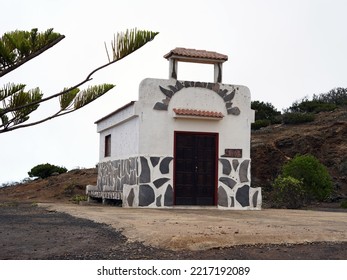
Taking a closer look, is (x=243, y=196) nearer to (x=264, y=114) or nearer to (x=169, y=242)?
(x=169, y=242)

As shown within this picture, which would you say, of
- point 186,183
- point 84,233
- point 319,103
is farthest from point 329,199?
point 84,233

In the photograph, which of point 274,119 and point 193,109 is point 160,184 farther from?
point 274,119

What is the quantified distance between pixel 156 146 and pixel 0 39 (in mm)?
8088

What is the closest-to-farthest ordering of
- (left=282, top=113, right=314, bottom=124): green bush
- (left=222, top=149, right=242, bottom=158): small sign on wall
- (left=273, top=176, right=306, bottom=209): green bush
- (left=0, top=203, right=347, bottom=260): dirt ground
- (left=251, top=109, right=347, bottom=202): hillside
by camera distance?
1. (left=0, top=203, right=347, bottom=260): dirt ground
2. (left=222, top=149, right=242, bottom=158): small sign on wall
3. (left=273, top=176, right=306, bottom=209): green bush
4. (left=251, top=109, right=347, bottom=202): hillside
5. (left=282, top=113, right=314, bottom=124): green bush

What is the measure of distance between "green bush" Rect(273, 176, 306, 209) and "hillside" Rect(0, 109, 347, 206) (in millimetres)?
7447

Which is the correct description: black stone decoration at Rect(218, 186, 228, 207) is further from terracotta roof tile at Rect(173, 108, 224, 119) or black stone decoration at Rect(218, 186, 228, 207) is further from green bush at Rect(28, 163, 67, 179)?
green bush at Rect(28, 163, 67, 179)

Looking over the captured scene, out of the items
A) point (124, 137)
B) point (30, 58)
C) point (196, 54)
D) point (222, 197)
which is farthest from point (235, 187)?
point (30, 58)

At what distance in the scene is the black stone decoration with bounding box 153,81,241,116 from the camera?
16.3 m

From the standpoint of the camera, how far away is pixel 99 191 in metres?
19.7

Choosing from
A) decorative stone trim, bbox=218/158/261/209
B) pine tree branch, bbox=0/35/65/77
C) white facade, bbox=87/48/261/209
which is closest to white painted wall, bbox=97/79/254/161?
white facade, bbox=87/48/261/209

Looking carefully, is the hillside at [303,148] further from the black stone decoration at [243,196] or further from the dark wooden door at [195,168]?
the dark wooden door at [195,168]

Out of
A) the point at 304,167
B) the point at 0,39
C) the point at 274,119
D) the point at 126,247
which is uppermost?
the point at 274,119

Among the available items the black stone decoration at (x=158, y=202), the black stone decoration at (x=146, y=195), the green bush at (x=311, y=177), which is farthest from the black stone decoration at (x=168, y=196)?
the green bush at (x=311, y=177)

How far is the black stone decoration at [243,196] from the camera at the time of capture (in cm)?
1694
